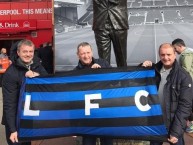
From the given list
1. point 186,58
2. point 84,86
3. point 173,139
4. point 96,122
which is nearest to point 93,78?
point 84,86

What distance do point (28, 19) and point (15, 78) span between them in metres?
10.7

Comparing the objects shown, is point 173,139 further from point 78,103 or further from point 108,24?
point 108,24

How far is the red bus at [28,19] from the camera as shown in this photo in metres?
13.0

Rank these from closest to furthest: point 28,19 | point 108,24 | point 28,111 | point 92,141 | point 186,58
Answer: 1. point 28,111
2. point 92,141
3. point 108,24
4. point 186,58
5. point 28,19

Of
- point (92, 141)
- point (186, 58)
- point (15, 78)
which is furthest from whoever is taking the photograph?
point (186, 58)

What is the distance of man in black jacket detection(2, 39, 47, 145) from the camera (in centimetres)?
292

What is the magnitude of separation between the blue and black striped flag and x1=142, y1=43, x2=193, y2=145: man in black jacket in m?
0.15

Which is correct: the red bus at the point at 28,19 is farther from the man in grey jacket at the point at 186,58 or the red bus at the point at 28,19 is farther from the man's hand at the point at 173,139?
the man's hand at the point at 173,139

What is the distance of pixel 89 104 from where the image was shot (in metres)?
3.02

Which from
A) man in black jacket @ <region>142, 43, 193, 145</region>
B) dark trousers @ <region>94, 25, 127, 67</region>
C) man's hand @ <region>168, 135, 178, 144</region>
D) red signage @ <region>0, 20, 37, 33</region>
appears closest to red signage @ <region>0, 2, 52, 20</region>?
red signage @ <region>0, 20, 37, 33</region>

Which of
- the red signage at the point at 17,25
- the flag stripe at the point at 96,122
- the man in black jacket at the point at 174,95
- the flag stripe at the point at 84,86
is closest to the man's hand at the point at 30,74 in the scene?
the flag stripe at the point at 84,86

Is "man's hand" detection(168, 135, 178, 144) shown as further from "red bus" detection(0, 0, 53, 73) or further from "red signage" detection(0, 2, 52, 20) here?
"red signage" detection(0, 2, 52, 20)

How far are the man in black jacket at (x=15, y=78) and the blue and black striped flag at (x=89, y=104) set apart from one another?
6cm

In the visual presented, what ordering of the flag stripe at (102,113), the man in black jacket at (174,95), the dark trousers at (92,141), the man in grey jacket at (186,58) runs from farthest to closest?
the man in grey jacket at (186,58) → the dark trousers at (92,141) → the flag stripe at (102,113) → the man in black jacket at (174,95)
